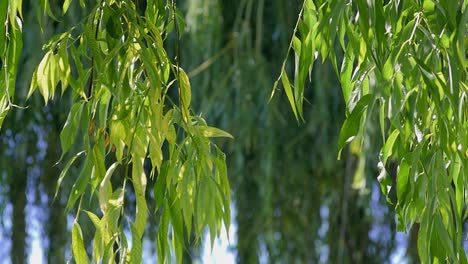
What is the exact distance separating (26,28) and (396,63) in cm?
186

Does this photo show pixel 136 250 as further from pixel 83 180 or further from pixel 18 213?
pixel 18 213

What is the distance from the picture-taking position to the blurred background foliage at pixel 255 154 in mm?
3041

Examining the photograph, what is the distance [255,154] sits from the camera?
10.4 ft

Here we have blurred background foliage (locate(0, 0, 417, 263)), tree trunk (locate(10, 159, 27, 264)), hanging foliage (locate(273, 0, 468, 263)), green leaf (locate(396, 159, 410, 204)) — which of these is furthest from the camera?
tree trunk (locate(10, 159, 27, 264))

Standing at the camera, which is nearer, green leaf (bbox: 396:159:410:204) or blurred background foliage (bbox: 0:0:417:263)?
green leaf (bbox: 396:159:410:204)

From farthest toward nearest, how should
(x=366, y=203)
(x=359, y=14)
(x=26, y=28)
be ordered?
1. (x=366, y=203)
2. (x=26, y=28)
3. (x=359, y=14)

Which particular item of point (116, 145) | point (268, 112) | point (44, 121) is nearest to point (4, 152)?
point (44, 121)

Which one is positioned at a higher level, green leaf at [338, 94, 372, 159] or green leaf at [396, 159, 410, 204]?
green leaf at [338, 94, 372, 159]

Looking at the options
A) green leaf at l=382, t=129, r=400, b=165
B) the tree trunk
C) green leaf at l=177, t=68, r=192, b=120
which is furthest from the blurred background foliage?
green leaf at l=177, t=68, r=192, b=120

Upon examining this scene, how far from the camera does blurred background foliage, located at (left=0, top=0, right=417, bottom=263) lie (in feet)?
9.98

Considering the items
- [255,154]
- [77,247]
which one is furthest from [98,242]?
[255,154]

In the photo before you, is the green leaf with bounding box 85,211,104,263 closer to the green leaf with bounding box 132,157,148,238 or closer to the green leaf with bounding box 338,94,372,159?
the green leaf with bounding box 132,157,148,238

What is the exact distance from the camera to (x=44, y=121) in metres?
3.30

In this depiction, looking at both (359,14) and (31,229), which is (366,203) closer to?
(31,229)
